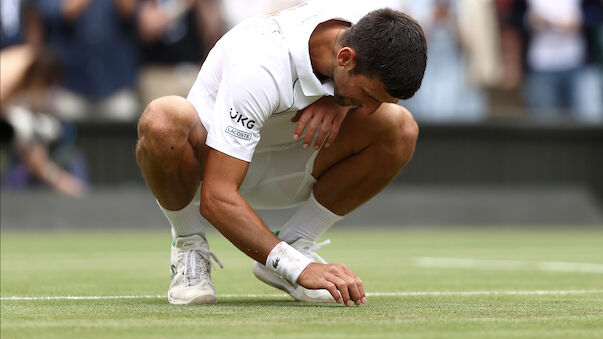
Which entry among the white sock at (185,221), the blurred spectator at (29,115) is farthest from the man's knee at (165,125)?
the blurred spectator at (29,115)

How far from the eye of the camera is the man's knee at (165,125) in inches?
150

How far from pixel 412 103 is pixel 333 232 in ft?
6.07

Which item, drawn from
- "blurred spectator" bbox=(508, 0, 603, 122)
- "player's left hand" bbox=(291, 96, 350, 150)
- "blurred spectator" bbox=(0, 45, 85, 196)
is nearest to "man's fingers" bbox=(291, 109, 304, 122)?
"player's left hand" bbox=(291, 96, 350, 150)

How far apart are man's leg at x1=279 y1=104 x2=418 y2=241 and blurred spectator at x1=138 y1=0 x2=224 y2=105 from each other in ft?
21.0

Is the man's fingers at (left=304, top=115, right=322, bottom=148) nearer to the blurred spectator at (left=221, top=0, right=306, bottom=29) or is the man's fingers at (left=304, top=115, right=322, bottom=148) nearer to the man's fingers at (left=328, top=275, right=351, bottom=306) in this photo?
the man's fingers at (left=328, top=275, right=351, bottom=306)

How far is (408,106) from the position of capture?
38.7 feet

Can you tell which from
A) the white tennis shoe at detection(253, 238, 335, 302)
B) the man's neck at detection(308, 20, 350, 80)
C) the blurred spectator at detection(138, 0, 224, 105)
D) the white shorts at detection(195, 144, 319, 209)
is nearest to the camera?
the man's neck at detection(308, 20, 350, 80)

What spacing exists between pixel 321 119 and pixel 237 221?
0.54 m

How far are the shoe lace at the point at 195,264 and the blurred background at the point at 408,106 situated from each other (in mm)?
5621

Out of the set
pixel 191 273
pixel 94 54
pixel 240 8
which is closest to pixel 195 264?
pixel 191 273

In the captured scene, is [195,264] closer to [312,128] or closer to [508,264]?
[312,128]

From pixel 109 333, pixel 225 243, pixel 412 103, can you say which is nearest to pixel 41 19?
pixel 225 243

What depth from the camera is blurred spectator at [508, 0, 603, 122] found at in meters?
11.9

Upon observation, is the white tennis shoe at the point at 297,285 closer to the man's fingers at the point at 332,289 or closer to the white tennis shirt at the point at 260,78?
the man's fingers at the point at 332,289
